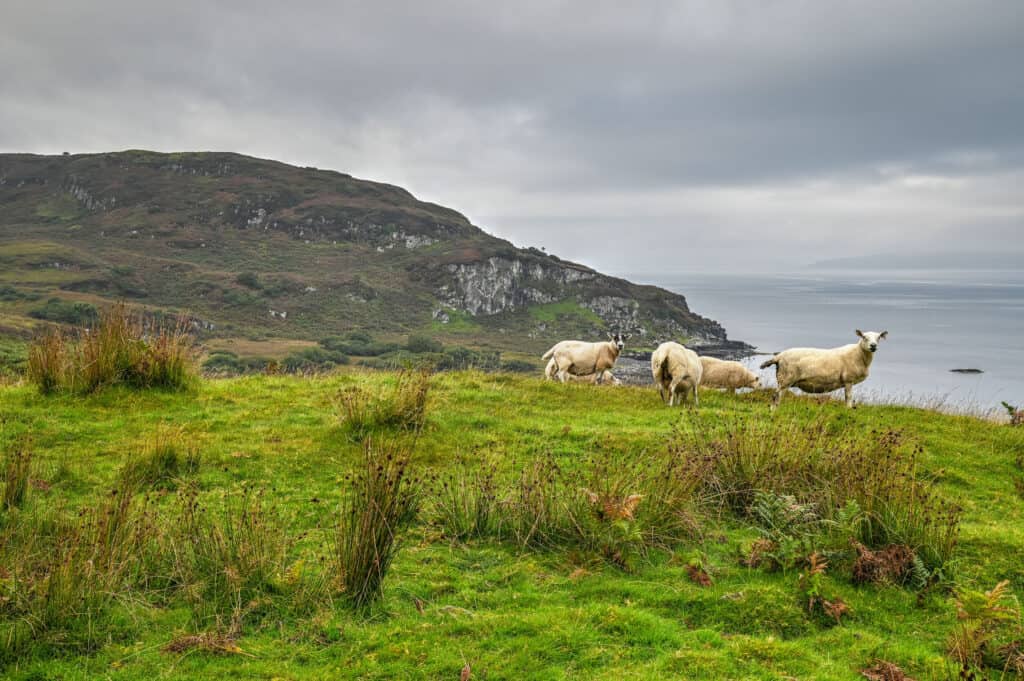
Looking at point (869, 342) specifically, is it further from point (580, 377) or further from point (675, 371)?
point (580, 377)

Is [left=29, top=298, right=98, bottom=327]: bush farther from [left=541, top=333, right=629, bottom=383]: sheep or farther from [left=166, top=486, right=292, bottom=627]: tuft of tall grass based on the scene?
[left=166, top=486, right=292, bottom=627]: tuft of tall grass

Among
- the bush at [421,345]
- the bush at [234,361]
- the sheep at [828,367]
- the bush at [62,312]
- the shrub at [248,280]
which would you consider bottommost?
the bush at [234,361]

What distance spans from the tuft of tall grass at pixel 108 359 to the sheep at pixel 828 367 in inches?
555

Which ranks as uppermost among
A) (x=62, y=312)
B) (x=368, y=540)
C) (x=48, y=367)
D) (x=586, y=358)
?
(x=586, y=358)

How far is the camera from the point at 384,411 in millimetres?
10922

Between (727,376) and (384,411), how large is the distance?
11547mm

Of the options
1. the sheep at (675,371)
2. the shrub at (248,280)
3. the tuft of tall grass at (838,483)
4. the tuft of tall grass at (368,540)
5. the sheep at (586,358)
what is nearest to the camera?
the tuft of tall grass at (368,540)

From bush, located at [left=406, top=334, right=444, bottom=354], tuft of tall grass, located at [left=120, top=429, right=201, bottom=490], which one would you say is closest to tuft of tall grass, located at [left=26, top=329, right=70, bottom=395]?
tuft of tall grass, located at [left=120, top=429, right=201, bottom=490]

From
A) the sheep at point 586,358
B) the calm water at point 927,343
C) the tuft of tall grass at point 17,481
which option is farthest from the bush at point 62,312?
the tuft of tall grass at point 17,481

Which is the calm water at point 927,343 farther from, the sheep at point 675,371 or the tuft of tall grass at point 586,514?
the tuft of tall grass at point 586,514

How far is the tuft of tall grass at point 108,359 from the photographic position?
1184 centimetres

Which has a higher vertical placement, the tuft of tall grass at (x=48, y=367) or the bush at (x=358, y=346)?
the tuft of tall grass at (x=48, y=367)

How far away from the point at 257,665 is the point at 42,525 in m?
3.20

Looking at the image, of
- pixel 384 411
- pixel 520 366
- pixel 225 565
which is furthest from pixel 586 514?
pixel 520 366
